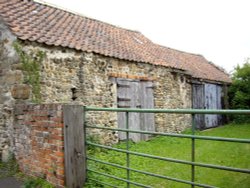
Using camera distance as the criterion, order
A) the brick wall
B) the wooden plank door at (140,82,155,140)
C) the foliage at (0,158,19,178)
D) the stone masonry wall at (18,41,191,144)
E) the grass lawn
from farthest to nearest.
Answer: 1. the wooden plank door at (140,82,155,140)
2. the stone masonry wall at (18,41,191,144)
3. the foliage at (0,158,19,178)
4. the grass lawn
5. the brick wall

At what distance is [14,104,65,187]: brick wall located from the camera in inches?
159

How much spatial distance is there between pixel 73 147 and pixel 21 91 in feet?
9.40

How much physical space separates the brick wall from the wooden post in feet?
0.39

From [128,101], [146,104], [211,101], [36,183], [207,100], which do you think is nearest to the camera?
[36,183]

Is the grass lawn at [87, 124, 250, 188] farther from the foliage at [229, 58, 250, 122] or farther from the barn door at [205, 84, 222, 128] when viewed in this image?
the foliage at [229, 58, 250, 122]

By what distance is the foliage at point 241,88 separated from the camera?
50.0 ft

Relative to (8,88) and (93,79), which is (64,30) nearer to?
(93,79)

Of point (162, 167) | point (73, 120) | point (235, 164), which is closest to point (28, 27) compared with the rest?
point (73, 120)

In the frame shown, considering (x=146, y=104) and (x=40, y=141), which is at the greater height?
(x=146, y=104)

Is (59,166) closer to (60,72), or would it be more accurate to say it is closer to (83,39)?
(60,72)

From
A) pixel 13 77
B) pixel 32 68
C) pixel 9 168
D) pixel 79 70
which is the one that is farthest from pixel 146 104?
pixel 9 168

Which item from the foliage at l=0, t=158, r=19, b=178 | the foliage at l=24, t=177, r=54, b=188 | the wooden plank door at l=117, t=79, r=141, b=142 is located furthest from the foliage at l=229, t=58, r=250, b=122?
the foliage at l=24, t=177, r=54, b=188

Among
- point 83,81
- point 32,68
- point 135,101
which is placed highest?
point 32,68

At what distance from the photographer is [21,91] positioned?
5.98 meters
